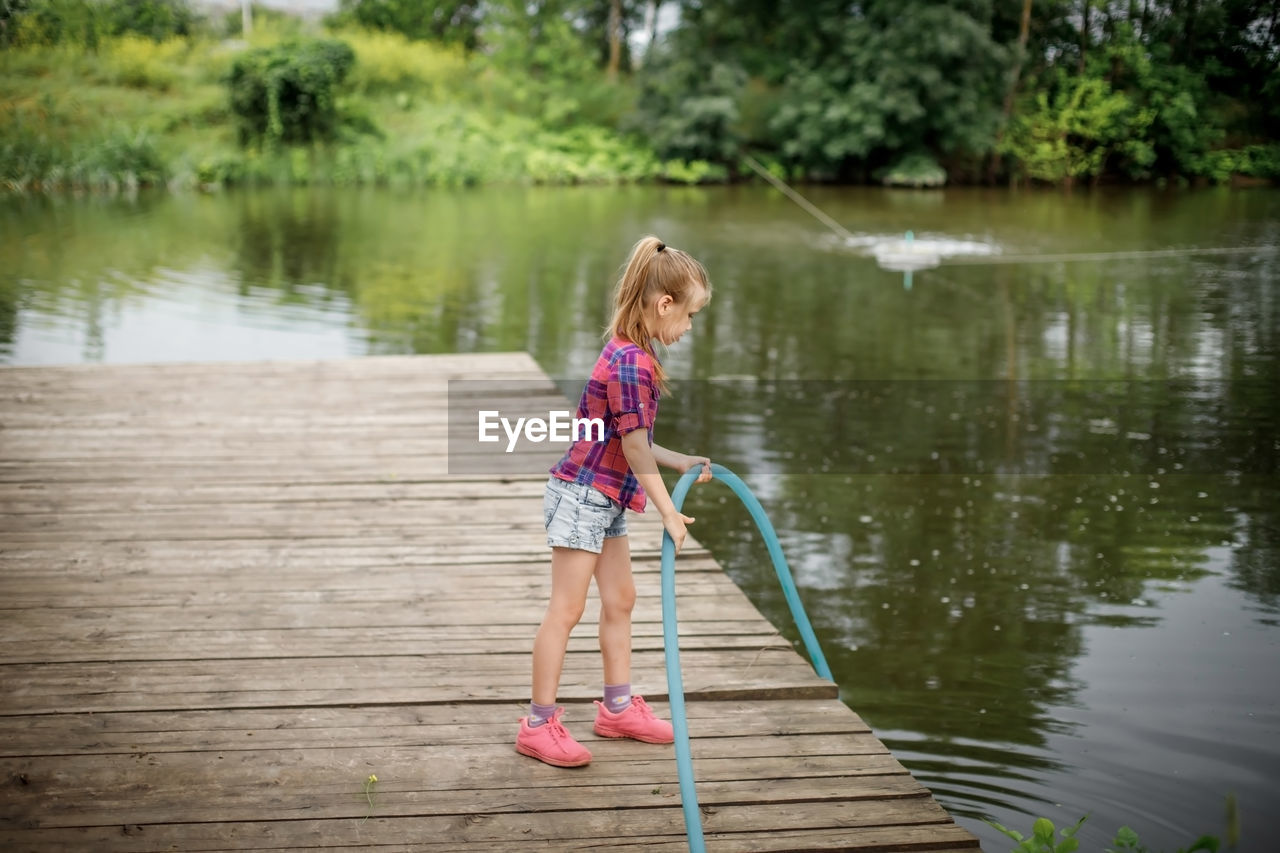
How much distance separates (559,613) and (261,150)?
2254cm

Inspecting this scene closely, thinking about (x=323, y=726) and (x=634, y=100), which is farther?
(x=634, y=100)

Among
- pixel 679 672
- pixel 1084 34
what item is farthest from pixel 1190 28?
pixel 679 672

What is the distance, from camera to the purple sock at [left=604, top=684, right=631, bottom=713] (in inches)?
107

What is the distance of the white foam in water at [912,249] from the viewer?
45.0 ft

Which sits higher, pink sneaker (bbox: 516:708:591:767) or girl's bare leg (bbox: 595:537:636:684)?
girl's bare leg (bbox: 595:537:636:684)

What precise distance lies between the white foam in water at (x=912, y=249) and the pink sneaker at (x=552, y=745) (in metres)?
11.3

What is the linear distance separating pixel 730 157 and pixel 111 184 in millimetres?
11912

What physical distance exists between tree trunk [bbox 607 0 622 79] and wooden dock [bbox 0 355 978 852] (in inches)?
977

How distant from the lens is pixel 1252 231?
52.1ft

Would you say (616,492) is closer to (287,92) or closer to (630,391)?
(630,391)

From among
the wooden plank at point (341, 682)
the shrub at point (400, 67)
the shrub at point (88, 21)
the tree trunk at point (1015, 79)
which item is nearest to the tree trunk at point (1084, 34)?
the tree trunk at point (1015, 79)

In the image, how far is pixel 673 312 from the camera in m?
2.45

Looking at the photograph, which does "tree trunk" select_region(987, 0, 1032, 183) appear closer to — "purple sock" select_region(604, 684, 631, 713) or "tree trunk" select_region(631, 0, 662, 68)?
"tree trunk" select_region(631, 0, 662, 68)

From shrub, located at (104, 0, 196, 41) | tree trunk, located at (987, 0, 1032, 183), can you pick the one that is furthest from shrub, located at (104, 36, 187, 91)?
tree trunk, located at (987, 0, 1032, 183)
